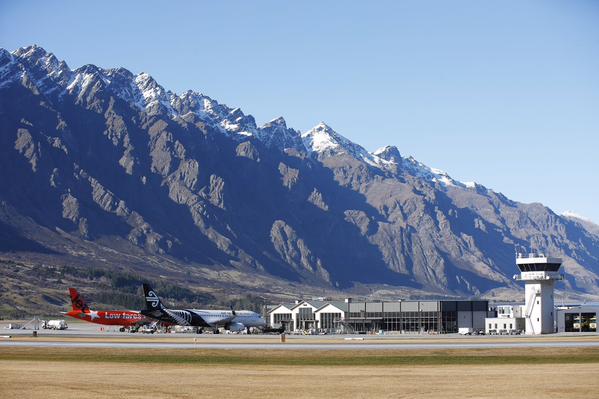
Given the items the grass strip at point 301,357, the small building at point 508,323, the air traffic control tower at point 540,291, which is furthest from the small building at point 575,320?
the grass strip at point 301,357

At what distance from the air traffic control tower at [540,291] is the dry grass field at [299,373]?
230ft

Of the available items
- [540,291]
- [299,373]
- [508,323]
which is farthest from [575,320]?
[299,373]

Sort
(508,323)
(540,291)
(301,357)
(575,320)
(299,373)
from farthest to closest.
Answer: (575,320)
(508,323)
(540,291)
(301,357)
(299,373)

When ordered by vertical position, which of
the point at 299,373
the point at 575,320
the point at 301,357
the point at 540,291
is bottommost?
the point at 301,357

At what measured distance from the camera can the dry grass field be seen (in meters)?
66.0

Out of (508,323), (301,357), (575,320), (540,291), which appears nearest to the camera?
(301,357)

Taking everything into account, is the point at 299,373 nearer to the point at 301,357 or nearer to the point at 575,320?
the point at 301,357

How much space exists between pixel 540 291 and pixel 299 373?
11040cm

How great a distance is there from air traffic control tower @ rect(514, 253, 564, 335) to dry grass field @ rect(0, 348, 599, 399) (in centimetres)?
7016

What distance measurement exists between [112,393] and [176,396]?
14.9 feet

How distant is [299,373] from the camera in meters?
80.1

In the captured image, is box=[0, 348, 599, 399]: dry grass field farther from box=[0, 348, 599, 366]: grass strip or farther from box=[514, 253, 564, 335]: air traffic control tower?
box=[514, 253, 564, 335]: air traffic control tower

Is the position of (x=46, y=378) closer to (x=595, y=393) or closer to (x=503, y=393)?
(x=503, y=393)

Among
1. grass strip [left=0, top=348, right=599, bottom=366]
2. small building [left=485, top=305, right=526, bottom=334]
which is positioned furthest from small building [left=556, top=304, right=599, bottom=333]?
grass strip [left=0, top=348, right=599, bottom=366]
